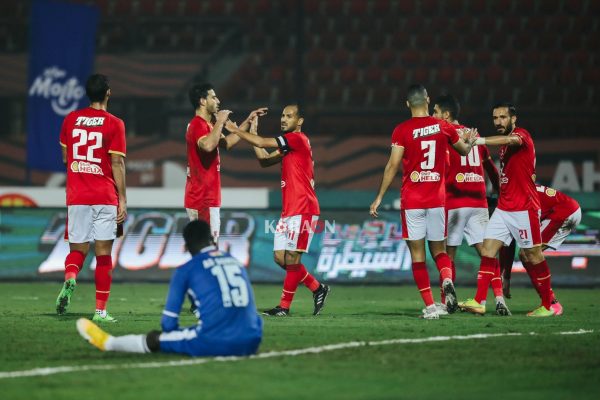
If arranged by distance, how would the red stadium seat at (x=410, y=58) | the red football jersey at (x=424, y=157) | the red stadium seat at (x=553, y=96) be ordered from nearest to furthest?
the red football jersey at (x=424, y=157) < the red stadium seat at (x=553, y=96) < the red stadium seat at (x=410, y=58)

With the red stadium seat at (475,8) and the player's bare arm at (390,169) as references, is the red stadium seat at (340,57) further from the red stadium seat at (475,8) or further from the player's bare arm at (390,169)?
the player's bare arm at (390,169)

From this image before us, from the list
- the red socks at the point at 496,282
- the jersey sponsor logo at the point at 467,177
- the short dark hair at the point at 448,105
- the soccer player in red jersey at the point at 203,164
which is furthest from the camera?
the jersey sponsor logo at the point at 467,177

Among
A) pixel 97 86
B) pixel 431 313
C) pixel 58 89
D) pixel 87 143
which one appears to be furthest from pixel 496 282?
pixel 58 89

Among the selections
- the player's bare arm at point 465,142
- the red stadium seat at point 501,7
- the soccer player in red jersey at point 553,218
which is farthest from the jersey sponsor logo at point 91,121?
the red stadium seat at point 501,7

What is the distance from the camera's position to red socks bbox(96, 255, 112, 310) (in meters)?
10.5

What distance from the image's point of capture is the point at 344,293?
50.6ft

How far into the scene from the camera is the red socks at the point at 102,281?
1046cm

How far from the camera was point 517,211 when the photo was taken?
1148 centimetres

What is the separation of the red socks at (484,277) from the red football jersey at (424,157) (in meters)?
1.02

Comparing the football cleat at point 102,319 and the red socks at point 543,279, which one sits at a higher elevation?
the red socks at point 543,279

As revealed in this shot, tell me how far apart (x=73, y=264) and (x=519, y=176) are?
14.7 ft

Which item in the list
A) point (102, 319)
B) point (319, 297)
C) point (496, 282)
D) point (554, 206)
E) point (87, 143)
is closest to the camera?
point (102, 319)

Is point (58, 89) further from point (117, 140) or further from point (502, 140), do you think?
point (502, 140)

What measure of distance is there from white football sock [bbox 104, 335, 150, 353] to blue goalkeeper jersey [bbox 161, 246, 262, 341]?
1.01 ft
